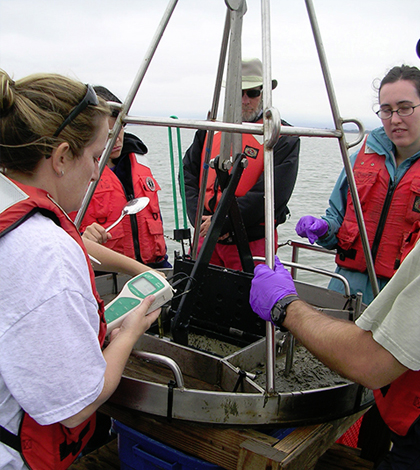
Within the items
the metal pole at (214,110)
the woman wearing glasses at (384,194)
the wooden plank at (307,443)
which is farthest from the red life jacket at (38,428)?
the woman wearing glasses at (384,194)

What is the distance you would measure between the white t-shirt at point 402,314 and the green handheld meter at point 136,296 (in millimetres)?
598

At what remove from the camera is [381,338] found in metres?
0.98

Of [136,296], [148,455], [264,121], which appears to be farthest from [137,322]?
[264,121]

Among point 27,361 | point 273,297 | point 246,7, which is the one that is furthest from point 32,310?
point 246,7

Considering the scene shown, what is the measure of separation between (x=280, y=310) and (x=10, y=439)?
74 cm

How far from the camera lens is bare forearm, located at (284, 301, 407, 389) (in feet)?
3.27

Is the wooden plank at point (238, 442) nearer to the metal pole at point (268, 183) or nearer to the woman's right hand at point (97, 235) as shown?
the metal pole at point (268, 183)

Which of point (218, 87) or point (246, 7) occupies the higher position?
point (246, 7)

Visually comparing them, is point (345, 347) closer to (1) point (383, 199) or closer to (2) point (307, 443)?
(2) point (307, 443)

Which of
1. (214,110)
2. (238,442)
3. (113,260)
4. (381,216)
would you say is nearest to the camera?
(238,442)

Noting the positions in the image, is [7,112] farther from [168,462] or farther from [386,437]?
[386,437]

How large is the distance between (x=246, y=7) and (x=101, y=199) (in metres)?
1.35

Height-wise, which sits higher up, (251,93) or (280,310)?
(251,93)

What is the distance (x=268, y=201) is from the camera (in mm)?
1269
